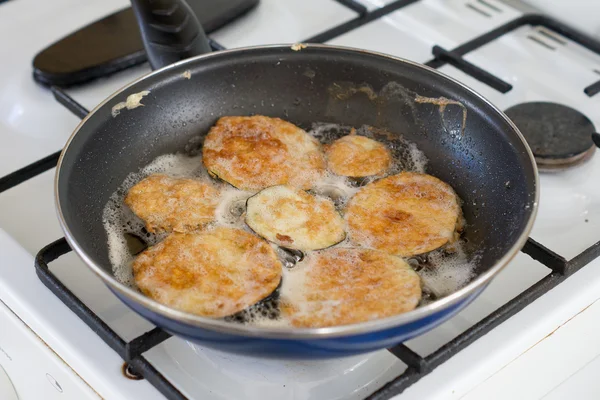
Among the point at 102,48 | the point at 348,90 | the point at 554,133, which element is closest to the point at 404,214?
the point at 348,90

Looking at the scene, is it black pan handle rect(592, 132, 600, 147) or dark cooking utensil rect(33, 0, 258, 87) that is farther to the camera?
dark cooking utensil rect(33, 0, 258, 87)

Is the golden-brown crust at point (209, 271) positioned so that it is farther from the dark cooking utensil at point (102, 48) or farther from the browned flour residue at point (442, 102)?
the dark cooking utensil at point (102, 48)

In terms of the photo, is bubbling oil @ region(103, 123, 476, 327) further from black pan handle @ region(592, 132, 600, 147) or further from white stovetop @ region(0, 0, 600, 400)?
black pan handle @ region(592, 132, 600, 147)

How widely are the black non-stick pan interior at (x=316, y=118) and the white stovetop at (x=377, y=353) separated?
0.09m

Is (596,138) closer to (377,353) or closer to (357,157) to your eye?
(357,157)

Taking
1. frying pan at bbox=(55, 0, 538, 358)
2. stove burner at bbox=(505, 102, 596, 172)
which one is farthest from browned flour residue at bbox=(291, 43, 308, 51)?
stove burner at bbox=(505, 102, 596, 172)

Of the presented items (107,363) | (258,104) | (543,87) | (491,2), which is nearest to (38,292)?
(107,363)

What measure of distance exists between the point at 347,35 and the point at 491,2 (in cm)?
30

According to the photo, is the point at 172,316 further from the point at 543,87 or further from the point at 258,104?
the point at 543,87

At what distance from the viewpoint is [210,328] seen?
0.67 meters

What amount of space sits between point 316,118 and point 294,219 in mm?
232

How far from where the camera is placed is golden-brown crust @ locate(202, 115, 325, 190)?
1.00 metres

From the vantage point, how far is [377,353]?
2.81 ft

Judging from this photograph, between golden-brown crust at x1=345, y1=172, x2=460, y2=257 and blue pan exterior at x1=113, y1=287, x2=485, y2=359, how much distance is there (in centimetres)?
17
